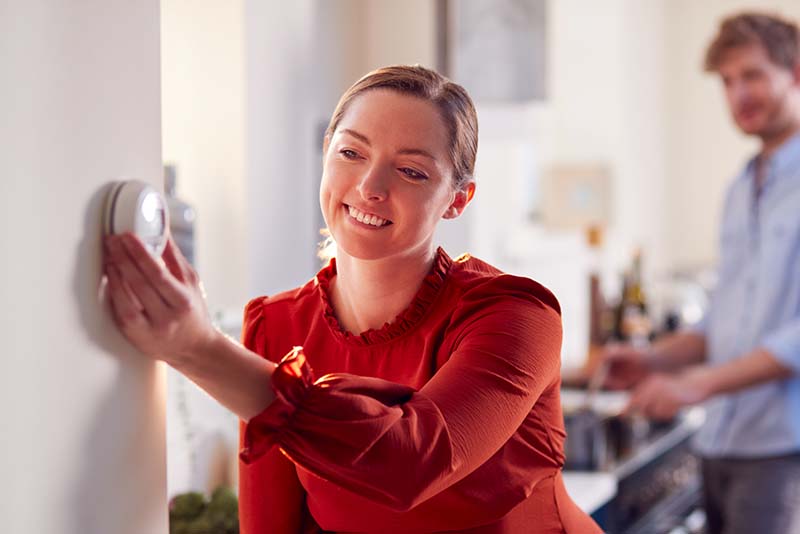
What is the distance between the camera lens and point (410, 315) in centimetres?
89

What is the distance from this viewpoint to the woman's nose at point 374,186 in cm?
82

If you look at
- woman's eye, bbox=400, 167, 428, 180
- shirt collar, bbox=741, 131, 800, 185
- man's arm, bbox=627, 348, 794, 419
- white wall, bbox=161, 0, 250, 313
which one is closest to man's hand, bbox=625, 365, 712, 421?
man's arm, bbox=627, 348, 794, 419

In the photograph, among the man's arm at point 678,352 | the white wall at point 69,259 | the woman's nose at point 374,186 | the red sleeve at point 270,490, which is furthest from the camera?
the man's arm at point 678,352

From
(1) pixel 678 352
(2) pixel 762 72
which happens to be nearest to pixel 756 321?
(1) pixel 678 352

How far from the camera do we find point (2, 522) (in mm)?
636

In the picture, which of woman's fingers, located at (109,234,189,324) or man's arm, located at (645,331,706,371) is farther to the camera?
man's arm, located at (645,331,706,371)

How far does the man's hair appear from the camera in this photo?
2.22 metres

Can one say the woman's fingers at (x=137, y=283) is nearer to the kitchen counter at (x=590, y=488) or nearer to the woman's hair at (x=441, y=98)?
the woman's hair at (x=441, y=98)

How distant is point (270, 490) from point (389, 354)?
19cm

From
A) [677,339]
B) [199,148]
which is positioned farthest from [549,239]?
[199,148]

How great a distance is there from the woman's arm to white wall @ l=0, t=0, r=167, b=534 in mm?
19

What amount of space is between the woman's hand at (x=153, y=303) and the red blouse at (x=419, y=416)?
0.07 metres

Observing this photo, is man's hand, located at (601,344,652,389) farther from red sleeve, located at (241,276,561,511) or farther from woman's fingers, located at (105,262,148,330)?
woman's fingers, located at (105,262,148,330)

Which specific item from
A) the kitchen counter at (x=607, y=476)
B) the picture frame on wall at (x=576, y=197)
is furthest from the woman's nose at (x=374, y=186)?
the picture frame on wall at (x=576, y=197)
